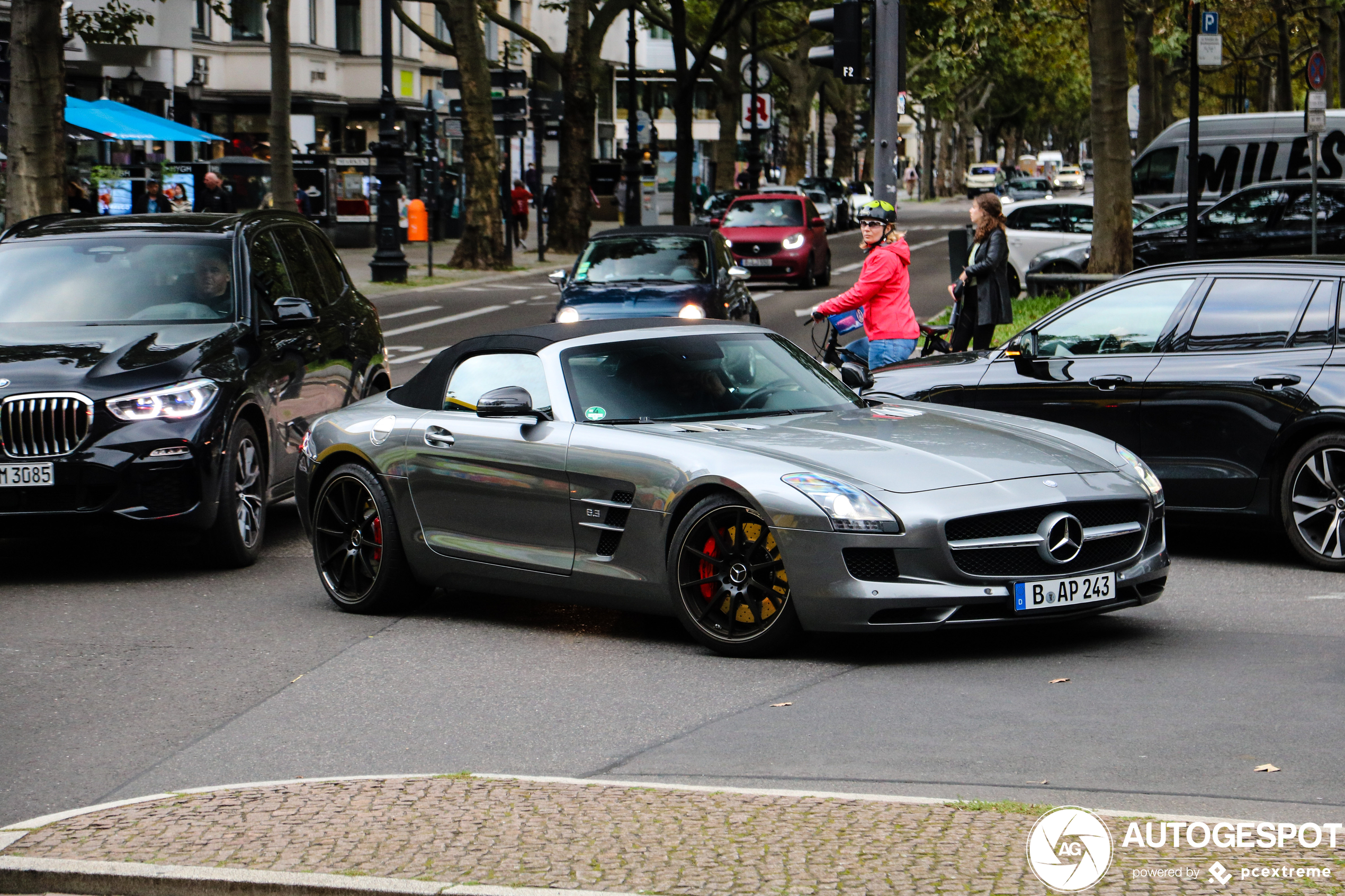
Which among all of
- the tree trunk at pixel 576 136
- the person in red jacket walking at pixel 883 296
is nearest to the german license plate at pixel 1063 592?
the person in red jacket walking at pixel 883 296

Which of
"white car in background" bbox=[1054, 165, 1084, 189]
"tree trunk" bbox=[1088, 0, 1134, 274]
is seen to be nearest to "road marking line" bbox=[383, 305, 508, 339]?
"tree trunk" bbox=[1088, 0, 1134, 274]

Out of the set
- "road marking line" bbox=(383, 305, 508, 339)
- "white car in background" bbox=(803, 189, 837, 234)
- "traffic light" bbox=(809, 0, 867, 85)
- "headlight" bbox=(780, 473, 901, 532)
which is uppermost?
"traffic light" bbox=(809, 0, 867, 85)

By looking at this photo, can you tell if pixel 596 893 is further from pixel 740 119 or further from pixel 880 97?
pixel 740 119

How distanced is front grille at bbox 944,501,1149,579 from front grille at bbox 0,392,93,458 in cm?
457

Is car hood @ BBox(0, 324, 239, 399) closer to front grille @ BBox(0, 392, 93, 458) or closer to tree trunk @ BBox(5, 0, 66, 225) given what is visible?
front grille @ BBox(0, 392, 93, 458)

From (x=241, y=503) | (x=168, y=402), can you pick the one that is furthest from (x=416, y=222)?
(x=168, y=402)

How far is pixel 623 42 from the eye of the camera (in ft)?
287

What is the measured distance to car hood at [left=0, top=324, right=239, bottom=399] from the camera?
939cm

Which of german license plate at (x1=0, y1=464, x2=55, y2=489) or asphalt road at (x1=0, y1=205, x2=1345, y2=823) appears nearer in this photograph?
asphalt road at (x1=0, y1=205, x2=1345, y2=823)

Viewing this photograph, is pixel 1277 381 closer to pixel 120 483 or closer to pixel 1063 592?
pixel 1063 592

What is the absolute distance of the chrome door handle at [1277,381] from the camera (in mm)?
9328

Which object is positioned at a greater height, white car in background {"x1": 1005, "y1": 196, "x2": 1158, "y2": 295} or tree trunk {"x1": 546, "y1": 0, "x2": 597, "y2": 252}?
tree trunk {"x1": 546, "y1": 0, "x2": 597, "y2": 252}

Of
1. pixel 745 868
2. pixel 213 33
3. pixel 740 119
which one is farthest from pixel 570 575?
pixel 740 119

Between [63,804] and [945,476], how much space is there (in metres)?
3.40
